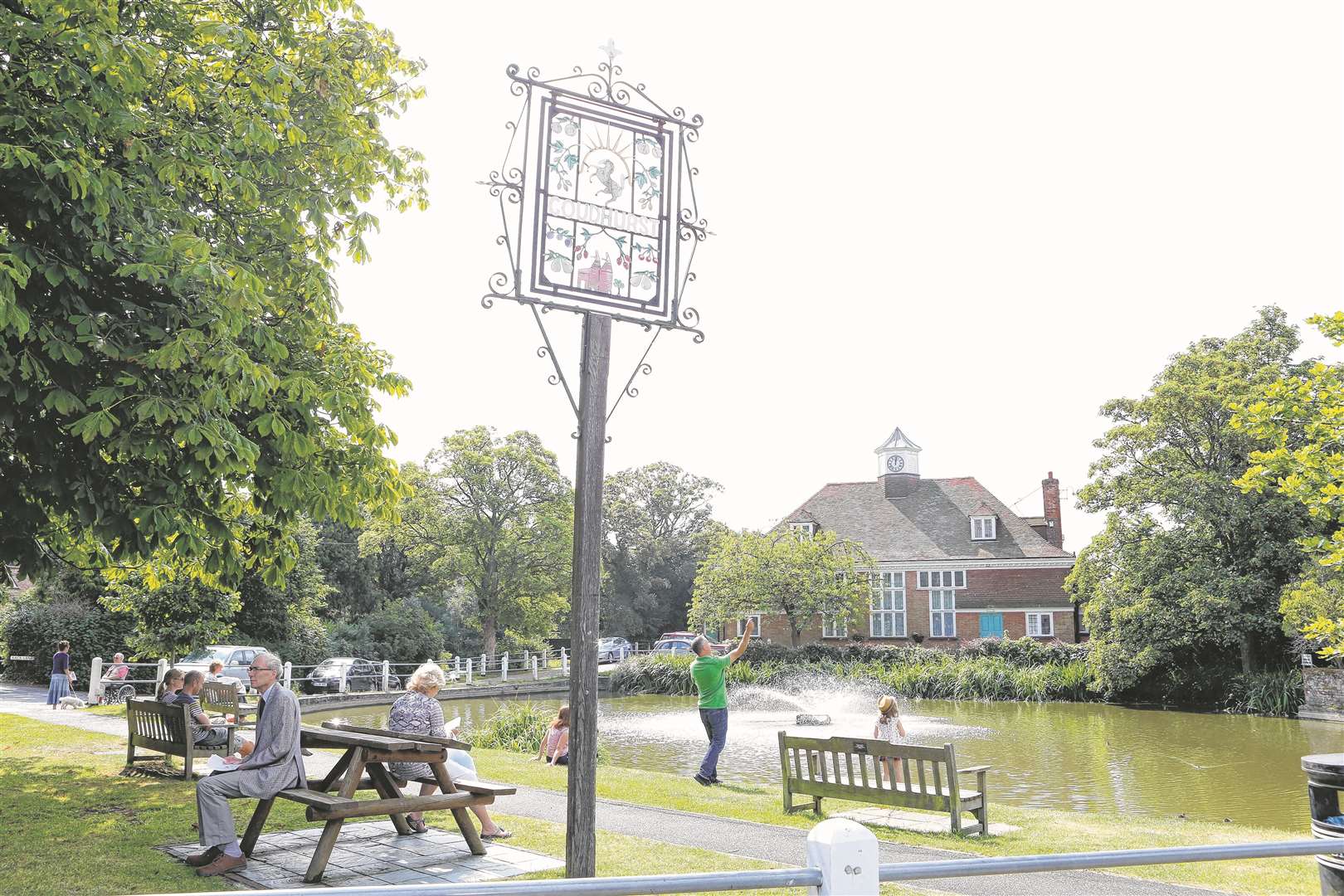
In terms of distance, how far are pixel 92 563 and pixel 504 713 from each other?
9936 millimetres

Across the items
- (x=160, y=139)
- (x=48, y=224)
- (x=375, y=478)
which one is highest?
(x=160, y=139)

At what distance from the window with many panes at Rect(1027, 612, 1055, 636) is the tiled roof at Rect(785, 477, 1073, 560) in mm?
2655

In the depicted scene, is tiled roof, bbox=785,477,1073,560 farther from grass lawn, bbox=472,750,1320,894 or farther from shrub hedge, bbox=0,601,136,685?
grass lawn, bbox=472,750,1320,894

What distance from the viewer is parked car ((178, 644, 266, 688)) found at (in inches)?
1043

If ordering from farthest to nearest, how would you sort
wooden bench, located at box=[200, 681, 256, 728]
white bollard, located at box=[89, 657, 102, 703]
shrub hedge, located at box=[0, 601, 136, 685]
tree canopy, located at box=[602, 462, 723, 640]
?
1. tree canopy, located at box=[602, 462, 723, 640]
2. shrub hedge, located at box=[0, 601, 136, 685]
3. white bollard, located at box=[89, 657, 102, 703]
4. wooden bench, located at box=[200, 681, 256, 728]

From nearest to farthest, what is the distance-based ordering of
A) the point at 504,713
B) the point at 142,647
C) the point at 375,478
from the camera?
the point at 375,478 → the point at 504,713 → the point at 142,647

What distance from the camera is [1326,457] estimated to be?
11523 millimetres

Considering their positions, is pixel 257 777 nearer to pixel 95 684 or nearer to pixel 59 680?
pixel 59 680

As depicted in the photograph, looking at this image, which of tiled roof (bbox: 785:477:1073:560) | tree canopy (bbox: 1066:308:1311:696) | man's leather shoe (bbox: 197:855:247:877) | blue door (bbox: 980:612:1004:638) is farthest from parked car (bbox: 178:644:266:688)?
blue door (bbox: 980:612:1004:638)

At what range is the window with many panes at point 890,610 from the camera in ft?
157

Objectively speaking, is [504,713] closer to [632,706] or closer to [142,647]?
[142,647]

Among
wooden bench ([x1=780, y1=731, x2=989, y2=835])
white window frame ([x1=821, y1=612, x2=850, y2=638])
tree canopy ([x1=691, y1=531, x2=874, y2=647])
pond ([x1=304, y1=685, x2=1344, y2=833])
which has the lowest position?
pond ([x1=304, y1=685, x2=1344, y2=833])

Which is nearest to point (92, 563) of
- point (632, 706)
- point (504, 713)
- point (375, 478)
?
point (375, 478)

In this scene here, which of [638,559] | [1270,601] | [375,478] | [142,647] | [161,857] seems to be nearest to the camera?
[161,857]
